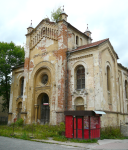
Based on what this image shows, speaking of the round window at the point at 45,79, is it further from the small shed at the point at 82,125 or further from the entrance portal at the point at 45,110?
the small shed at the point at 82,125

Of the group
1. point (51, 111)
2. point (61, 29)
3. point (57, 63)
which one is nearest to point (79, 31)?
point (61, 29)

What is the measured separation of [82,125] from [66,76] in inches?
305

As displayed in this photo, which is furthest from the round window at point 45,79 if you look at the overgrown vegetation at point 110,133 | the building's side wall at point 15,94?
the overgrown vegetation at point 110,133

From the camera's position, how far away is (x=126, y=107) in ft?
74.1

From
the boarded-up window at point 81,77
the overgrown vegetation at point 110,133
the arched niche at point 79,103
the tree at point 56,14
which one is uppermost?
the tree at point 56,14

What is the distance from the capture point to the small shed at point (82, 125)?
11.7 m

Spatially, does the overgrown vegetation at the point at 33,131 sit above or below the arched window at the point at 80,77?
below

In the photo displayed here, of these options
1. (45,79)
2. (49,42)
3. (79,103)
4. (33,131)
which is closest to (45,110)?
(45,79)

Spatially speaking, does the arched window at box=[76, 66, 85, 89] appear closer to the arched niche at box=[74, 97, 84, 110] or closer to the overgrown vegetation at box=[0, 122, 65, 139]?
the arched niche at box=[74, 97, 84, 110]

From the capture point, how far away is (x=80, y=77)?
725 inches

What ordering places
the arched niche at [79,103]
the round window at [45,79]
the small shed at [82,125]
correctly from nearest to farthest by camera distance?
the small shed at [82,125]
the arched niche at [79,103]
the round window at [45,79]

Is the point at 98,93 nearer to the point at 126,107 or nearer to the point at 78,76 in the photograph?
the point at 78,76

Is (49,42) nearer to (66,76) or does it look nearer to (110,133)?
(66,76)

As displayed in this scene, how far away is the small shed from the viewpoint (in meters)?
11.7
